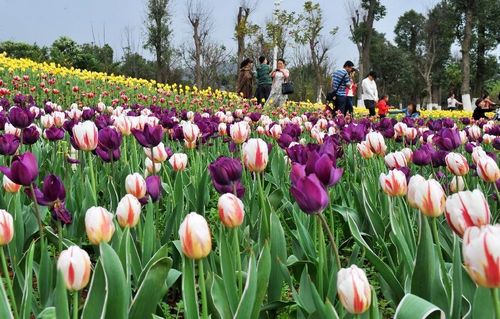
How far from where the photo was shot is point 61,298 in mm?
1022

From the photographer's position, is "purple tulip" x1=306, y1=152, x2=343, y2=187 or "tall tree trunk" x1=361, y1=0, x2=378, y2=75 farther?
"tall tree trunk" x1=361, y1=0, x2=378, y2=75

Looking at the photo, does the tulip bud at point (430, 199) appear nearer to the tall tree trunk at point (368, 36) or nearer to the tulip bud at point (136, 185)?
the tulip bud at point (136, 185)

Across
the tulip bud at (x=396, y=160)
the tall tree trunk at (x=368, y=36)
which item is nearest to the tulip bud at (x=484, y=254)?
the tulip bud at (x=396, y=160)

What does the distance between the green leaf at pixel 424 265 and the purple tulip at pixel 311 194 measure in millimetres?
264

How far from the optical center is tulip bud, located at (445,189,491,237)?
3.22ft

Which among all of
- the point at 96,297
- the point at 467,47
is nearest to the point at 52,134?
the point at 96,297

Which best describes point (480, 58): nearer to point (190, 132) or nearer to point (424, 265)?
point (190, 132)

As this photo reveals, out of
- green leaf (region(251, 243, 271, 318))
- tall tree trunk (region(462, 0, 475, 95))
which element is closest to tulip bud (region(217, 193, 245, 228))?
green leaf (region(251, 243, 271, 318))

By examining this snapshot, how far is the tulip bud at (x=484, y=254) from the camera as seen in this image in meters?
0.75

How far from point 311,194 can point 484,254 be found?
0.49 meters

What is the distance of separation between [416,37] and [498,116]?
46.7 meters

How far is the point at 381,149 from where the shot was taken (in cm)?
244

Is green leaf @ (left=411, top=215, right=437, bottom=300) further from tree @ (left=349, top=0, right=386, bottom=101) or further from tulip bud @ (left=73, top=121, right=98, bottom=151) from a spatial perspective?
tree @ (left=349, top=0, right=386, bottom=101)

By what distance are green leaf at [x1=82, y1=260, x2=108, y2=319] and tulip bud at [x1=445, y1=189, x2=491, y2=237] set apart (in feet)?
2.47
